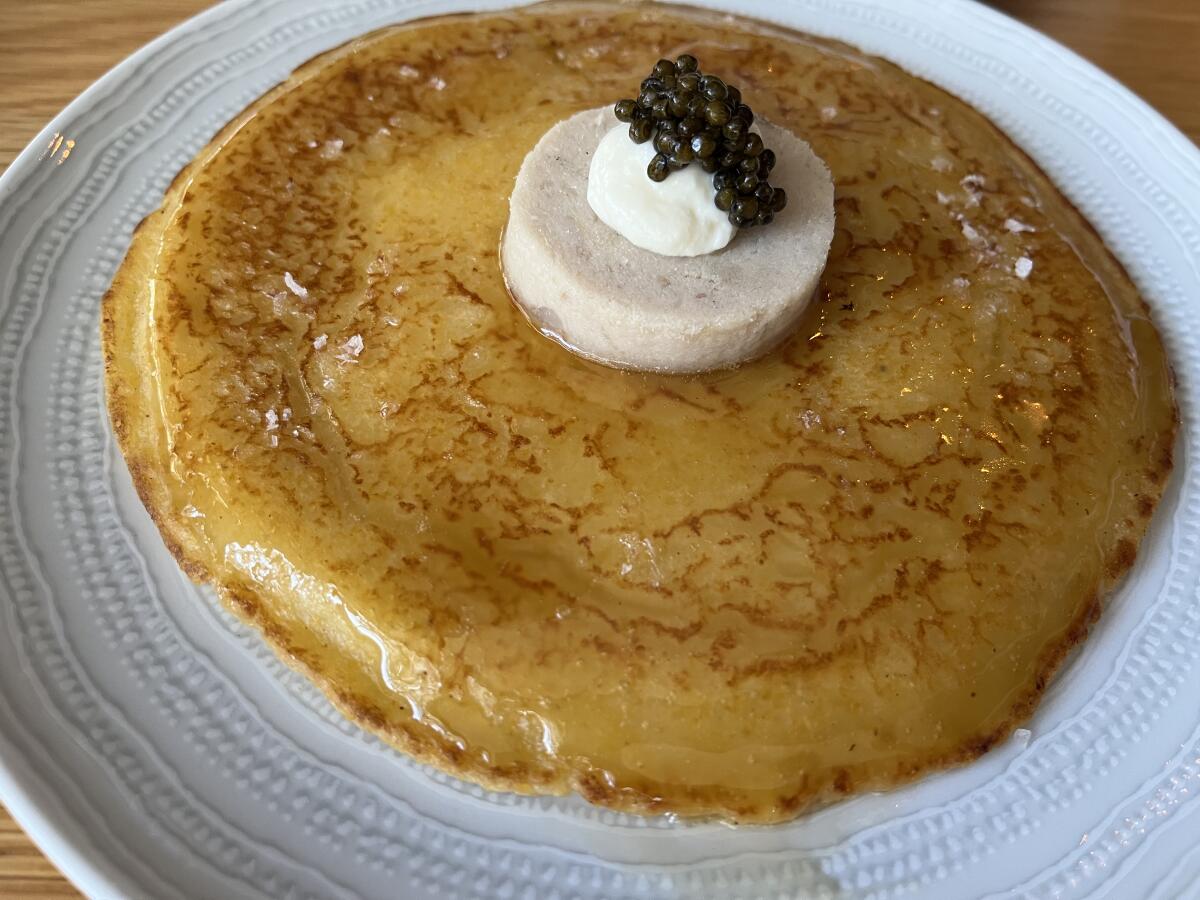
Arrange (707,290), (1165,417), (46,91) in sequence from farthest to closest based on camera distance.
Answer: (46,91), (1165,417), (707,290)

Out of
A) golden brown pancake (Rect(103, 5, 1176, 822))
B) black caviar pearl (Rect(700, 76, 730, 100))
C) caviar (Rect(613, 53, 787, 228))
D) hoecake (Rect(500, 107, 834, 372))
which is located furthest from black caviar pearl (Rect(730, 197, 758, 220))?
golden brown pancake (Rect(103, 5, 1176, 822))

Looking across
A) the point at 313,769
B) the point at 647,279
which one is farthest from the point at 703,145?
the point at 313,769

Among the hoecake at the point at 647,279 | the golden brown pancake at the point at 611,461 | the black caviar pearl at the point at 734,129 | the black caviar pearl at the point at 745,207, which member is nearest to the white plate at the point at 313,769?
the golden brown pancake at the point at 611,461

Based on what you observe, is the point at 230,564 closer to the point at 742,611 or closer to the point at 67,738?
the point at 67,738

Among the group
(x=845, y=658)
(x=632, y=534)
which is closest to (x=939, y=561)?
(x=845, y=658)

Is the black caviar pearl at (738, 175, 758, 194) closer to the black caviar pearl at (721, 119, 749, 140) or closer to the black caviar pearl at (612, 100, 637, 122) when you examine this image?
the black caviar pearl at (721, 119, 749, 140)

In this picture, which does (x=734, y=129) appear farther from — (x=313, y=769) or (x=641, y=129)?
(x=313, y=769)

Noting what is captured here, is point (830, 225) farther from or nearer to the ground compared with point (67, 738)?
farther from the ground

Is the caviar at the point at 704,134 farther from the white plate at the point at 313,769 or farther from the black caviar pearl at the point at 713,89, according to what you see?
the white plate at the point at 313,769
